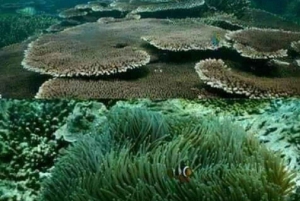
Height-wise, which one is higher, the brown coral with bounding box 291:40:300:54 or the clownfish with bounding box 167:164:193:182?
the clownfish with bounding box 167:164:193:182

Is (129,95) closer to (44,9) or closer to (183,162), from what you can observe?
(183,162)

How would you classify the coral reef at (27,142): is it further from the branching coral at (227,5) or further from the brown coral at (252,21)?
the branching coral at (227,5)

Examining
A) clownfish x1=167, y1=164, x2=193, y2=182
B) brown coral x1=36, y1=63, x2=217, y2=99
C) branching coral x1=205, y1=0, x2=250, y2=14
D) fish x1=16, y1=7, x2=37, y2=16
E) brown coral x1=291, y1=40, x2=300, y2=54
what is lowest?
brown coral x1=36, y1=63, x2=217, y2=99

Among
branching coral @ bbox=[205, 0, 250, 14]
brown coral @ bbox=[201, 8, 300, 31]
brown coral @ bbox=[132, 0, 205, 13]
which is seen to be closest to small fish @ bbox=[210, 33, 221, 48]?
brown coral @ bbox=[201, 8, 300, 31]

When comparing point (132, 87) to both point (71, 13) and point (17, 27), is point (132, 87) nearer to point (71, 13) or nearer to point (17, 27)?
point (71, 13)

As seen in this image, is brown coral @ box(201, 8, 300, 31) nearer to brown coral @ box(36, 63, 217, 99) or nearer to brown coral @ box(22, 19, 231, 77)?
brown coral @ box(22, 19, 231, 77)

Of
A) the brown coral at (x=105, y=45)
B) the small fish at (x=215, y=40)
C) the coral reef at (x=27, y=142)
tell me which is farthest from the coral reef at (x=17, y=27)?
the coral reef at (x=27, y=142)
